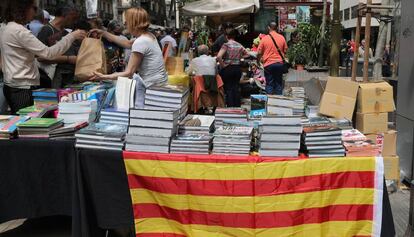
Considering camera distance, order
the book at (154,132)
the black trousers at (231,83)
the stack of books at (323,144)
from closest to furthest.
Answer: the stack of books at (323,144)
the book at (154,132)
the black trousers at (231,83)

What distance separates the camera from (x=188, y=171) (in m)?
2.98

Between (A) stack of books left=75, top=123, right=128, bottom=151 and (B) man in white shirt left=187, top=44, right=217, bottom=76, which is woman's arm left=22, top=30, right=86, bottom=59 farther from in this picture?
(B) man in white shirt left=187, top=44, right=217, bottom=76

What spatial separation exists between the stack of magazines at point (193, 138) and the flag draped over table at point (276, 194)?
4.0 inches

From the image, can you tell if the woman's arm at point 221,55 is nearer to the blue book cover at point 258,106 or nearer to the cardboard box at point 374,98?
the cardboard box at point 374,98

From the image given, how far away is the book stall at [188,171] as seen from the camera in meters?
2.91

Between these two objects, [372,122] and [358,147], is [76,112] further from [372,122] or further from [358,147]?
[372,122]

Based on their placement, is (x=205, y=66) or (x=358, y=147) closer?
(x=358, y=147)

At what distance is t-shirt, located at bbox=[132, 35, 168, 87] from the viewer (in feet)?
13.0

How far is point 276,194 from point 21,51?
100 inches

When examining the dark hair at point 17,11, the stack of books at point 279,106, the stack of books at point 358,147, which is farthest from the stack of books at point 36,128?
the stack of books at point 358,147

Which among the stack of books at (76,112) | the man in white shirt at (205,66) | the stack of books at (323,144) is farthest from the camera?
the man in white shirt at (205,66)

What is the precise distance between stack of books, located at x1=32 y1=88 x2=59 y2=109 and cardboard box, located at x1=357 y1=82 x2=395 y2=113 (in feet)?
9.70

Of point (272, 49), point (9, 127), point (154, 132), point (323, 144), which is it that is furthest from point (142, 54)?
point (272, 49)

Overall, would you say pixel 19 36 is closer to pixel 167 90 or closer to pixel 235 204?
pixel 167 90
